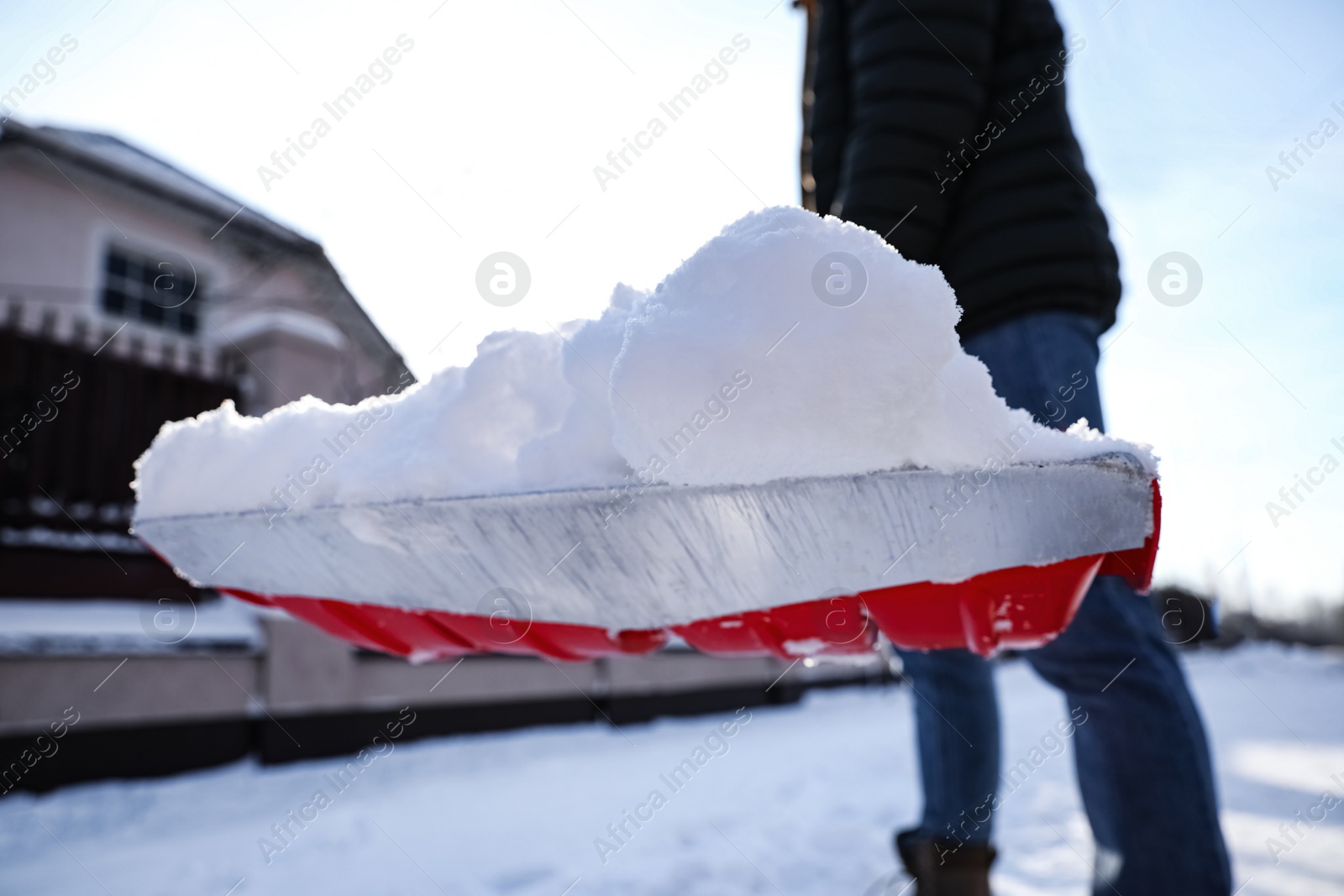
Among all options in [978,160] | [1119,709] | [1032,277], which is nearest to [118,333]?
[978,160]

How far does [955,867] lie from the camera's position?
1421mm

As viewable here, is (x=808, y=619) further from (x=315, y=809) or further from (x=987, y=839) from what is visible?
(x=315, y=809)

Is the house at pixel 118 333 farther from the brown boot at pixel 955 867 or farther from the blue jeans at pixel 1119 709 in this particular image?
the blue jeans at pixel 1119 709

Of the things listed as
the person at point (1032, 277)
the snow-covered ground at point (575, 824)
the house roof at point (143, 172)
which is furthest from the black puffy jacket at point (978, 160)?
the house roof at point (143, 172)

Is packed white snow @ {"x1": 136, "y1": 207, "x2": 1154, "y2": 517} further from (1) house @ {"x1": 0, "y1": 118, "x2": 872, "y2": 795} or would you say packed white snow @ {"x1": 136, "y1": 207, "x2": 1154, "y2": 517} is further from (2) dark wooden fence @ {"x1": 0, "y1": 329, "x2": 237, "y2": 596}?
(2) dark wooden fence @ {"x1": 0, "y1": 329, "x2": 237, "y2": 596}

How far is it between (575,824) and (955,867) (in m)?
1.52

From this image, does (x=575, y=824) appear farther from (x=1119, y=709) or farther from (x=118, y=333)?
(x=118, y=333)

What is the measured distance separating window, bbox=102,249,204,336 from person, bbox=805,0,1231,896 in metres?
7.47

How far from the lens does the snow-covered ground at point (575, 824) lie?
1917mm

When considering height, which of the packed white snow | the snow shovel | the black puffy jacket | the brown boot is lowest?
the brown boot

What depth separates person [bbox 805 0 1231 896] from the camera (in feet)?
3.19

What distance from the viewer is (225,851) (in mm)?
2223

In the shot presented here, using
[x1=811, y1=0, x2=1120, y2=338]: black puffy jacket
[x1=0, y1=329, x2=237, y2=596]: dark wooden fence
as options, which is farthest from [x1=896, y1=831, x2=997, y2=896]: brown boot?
[x1=0, y1=329, x2=237, y2=596]: dark wooden fence

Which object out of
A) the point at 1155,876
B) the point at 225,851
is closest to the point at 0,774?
the point at 225,851
